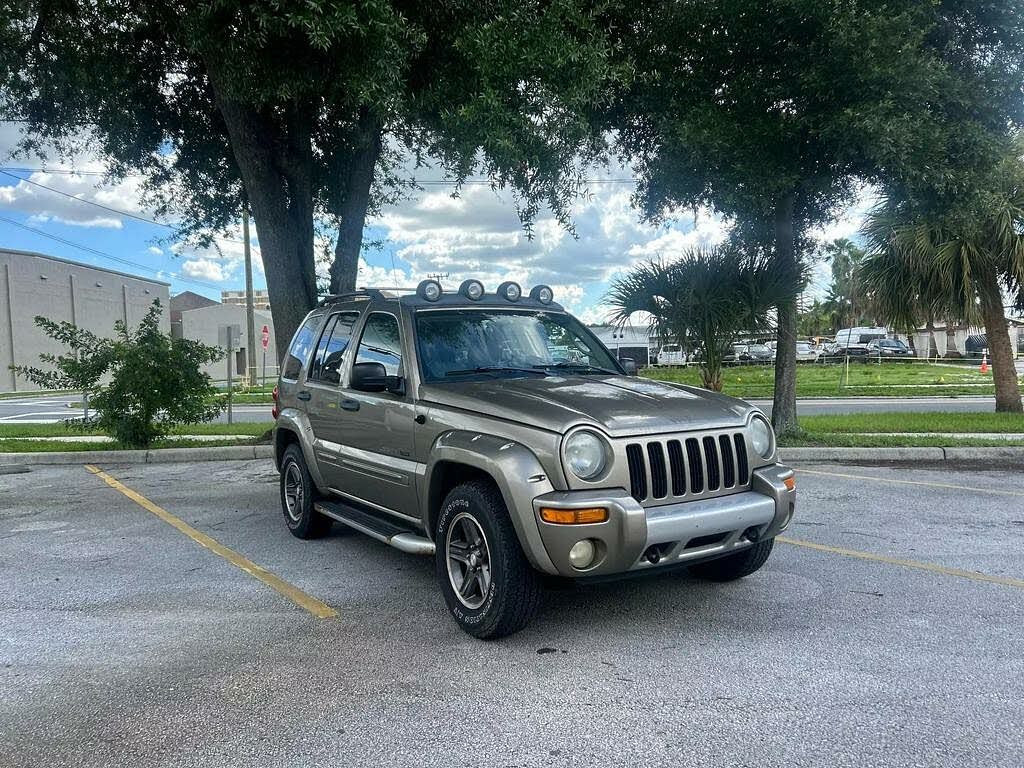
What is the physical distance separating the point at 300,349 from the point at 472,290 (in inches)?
79.9

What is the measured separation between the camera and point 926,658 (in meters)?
3.97

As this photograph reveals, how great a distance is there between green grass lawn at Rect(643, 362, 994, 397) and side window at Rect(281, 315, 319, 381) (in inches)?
339

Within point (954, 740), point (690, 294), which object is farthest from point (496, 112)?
point (954, 740)

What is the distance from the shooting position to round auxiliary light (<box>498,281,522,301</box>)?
19.2ft

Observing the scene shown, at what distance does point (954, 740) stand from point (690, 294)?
8408 millimetres

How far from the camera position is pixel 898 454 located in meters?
11.1

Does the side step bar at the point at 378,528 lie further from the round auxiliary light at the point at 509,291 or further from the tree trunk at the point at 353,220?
the tree trunk at the point at 353,220

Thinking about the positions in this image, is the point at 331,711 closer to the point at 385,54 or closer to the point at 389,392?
the point at 389,392

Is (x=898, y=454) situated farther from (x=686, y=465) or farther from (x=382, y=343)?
(x=382, y=343)

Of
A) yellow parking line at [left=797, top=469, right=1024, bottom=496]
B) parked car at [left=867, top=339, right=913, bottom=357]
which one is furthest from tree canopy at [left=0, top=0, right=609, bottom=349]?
parked car at [left=867, top=339, right=913, bottom=357]

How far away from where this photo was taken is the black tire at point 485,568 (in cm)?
413

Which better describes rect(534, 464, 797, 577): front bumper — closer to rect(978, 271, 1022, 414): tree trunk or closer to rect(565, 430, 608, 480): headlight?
rect(565, 430, 608, 480): headlight

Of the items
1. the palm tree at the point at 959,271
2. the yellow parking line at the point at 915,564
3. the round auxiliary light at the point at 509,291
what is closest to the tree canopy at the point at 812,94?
the palm tree at the point at 959,271

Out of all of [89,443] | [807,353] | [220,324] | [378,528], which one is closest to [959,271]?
[378,528]
